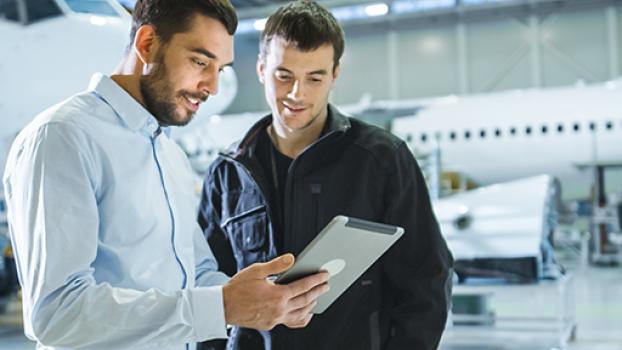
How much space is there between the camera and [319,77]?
2.05 metres

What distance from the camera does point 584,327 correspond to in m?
6.83

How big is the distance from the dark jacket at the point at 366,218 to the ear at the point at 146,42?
569mm

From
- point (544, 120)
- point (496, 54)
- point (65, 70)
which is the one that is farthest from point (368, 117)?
point (65, 70)

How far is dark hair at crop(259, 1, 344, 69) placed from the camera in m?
2.03

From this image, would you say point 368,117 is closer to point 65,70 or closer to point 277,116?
point 65,70

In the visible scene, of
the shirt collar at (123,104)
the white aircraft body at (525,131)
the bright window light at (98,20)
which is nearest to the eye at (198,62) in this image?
the shirt collar at (123,104)

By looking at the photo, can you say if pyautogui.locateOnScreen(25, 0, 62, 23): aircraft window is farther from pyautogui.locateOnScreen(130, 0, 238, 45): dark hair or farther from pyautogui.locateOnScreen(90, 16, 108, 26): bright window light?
pyautogui.locateOnScreen(130, 0, 238, 45): dark hair

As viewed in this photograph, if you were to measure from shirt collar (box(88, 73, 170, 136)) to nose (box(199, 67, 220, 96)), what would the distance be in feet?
0.46

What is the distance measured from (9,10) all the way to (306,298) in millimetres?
5032

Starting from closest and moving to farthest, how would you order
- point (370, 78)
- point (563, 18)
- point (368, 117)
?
point (368, 117), point (563, 18), point (370, 78)

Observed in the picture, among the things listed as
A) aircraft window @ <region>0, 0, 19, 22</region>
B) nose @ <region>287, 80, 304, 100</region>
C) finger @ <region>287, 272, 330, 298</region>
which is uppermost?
aircraft window @ <region>0, 0, 19, 22</region>

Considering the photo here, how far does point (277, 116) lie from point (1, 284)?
7003 millimetres

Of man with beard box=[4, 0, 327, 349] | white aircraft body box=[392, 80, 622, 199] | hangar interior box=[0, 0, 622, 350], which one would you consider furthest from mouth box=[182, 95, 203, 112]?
white aircraft body box=[392, 80, 622, 199]

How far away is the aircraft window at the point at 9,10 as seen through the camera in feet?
18.4
